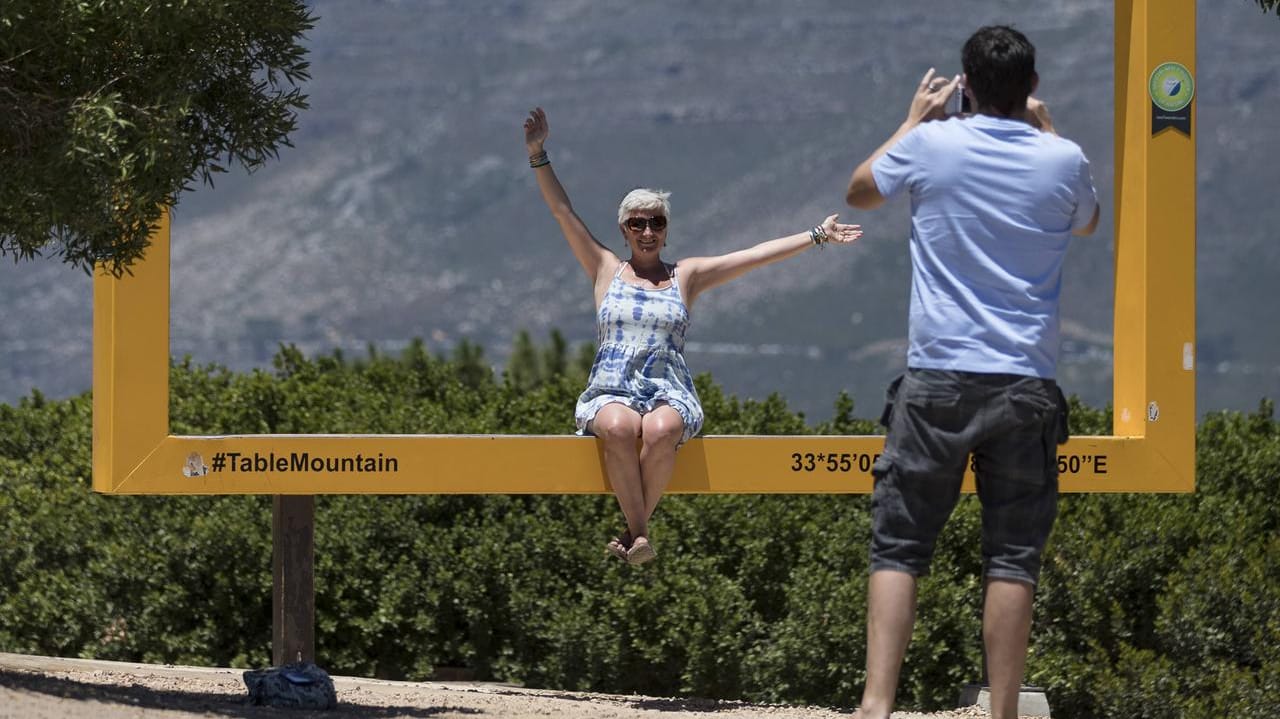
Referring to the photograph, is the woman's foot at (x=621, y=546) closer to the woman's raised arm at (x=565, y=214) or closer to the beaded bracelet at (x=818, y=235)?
the woman's raised arm at (x=565, y=214)

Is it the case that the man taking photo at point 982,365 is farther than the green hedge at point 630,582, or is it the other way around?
the green hedge at point 630,582

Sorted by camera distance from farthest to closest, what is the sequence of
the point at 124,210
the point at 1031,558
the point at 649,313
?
1. the point at 649,313
2. the point at 124,210
3. the point at 1031,558

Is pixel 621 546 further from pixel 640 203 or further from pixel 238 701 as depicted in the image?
pixel 238 701

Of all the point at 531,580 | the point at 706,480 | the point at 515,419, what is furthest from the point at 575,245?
the point at 515,419

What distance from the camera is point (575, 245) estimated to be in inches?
284

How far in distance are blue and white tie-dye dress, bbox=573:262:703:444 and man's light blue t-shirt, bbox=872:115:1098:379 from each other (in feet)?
7.89

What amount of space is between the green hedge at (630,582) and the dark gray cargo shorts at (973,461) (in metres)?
3.76

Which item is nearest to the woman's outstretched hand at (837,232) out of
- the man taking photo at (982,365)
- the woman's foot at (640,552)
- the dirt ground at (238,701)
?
the woman's foot at (640,552)

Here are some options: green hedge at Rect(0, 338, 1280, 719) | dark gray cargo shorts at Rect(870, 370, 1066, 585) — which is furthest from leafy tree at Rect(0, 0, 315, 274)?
green hedge at Rect(0, 338, 1280, 719)

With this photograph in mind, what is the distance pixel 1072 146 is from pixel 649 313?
2543 millimetres

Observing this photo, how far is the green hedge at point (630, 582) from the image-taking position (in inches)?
335

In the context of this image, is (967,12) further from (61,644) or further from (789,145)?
(61,644)

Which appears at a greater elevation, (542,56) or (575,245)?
(542,56)

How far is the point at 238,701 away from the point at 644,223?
2219 millimetres
